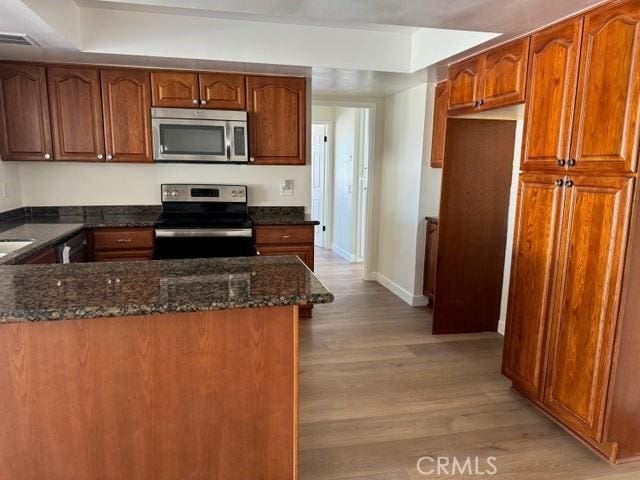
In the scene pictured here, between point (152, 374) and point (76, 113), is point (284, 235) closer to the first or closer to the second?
point (76, 113)

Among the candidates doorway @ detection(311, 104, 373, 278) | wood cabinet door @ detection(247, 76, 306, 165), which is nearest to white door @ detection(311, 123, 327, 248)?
doorway @ detection(311, 104, 373, 278)

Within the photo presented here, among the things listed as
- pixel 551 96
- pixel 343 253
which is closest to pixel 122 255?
pixel 551 96

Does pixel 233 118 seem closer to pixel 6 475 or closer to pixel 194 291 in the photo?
pixel 194 291

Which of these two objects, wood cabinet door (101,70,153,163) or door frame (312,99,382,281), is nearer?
wood cabinet door (101,70,153,163)

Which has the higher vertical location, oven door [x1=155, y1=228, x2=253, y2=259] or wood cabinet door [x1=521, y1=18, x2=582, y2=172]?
wood cabinet door [x1=521, y1=18, x2=582, y2=172]

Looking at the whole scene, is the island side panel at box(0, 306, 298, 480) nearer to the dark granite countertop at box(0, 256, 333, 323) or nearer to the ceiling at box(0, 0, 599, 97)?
the dark granite countertop at box(0, 256, 333, 323)

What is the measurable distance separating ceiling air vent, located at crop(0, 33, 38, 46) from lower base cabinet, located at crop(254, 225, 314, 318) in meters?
1.93

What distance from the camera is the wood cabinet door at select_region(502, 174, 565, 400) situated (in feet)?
7.39

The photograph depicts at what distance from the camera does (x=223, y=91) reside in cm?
354

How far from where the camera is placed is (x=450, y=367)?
299cm

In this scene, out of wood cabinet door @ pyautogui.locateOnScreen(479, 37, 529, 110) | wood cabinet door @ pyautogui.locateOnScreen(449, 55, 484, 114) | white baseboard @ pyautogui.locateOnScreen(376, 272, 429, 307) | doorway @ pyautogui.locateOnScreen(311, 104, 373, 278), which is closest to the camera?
wood cabinet door @ pyautogui.locateOnScreen(479, 37, 529, 110)

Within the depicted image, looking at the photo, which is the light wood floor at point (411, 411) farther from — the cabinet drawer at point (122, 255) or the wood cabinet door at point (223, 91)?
the wood cabinet door at point (223, 91)

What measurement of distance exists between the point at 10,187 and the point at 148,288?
281 cm

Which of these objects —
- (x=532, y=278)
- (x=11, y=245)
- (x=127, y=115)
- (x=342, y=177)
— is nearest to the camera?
(x=532, y=278)
